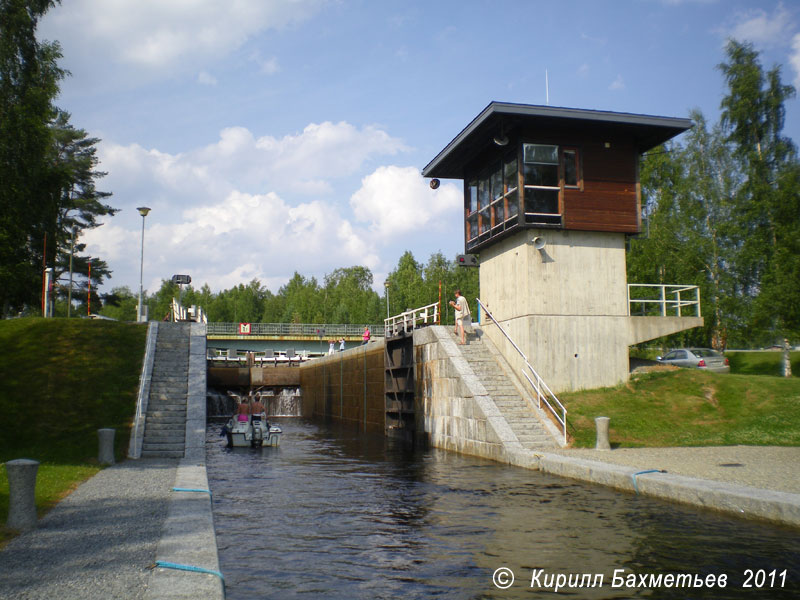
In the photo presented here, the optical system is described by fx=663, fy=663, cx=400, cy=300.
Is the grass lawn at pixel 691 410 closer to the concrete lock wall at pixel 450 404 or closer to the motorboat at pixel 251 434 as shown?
the concrete lock wall at pixel 450 404

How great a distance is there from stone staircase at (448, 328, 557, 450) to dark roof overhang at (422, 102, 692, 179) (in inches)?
282

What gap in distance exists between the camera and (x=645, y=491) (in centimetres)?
1251

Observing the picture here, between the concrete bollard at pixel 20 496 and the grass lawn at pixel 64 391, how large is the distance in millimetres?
2595

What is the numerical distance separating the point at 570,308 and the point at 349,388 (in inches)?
654

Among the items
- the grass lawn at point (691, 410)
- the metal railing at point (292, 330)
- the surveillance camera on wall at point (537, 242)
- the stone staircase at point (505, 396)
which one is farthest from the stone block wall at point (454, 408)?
the metal railing at point (292, 330)

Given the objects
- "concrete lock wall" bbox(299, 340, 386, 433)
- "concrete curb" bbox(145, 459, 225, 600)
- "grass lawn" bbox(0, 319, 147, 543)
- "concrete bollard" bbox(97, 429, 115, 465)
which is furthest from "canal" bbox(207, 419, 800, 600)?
"concrete lock wall" bbox(299, 340, 386, 433)

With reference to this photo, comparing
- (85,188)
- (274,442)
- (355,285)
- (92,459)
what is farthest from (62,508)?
(355,285)

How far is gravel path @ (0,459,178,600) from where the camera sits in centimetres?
613

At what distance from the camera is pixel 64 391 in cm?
1944

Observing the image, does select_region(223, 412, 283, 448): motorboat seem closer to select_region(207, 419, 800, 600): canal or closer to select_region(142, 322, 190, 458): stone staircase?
select_region(142, 322, 190, 458): stone staircase

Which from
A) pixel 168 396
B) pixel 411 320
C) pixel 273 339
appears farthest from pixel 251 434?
pixel 273 339

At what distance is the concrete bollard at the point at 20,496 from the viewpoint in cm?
843

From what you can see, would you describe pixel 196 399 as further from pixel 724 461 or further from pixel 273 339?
pixel 273 339

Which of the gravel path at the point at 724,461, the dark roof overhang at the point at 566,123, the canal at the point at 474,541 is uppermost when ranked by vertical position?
the dark roof overhang at the point at 566,123
